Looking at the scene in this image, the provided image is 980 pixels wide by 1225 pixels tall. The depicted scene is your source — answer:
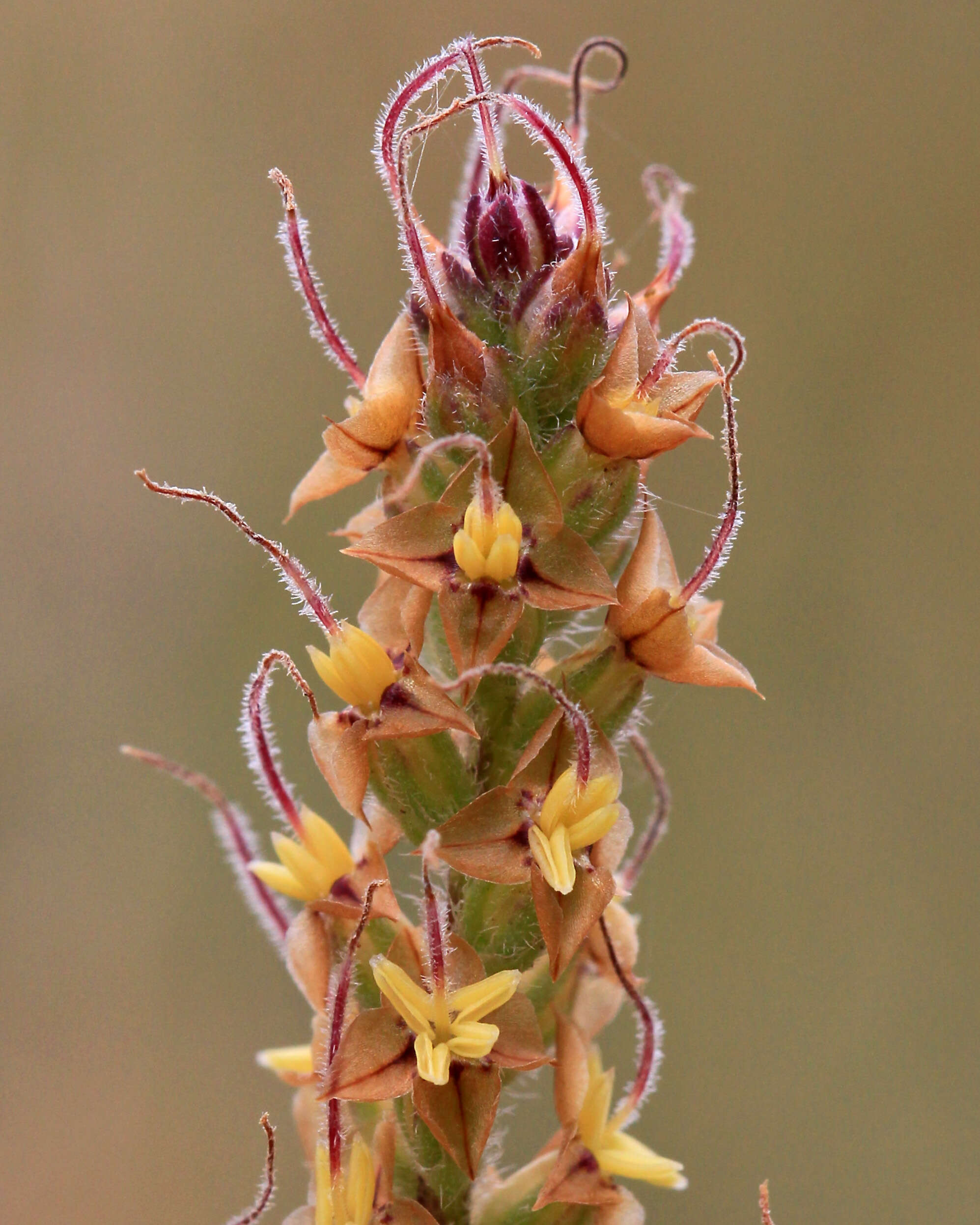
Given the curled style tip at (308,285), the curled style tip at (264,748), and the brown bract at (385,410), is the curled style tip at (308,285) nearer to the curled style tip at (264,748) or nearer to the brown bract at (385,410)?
the brown bract at (385,410)

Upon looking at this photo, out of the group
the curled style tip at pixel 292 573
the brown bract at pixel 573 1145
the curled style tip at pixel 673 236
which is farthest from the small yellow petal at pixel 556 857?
the curled style tip at pixel 673 236

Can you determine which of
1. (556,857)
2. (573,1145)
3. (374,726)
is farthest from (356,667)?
(573,1145)

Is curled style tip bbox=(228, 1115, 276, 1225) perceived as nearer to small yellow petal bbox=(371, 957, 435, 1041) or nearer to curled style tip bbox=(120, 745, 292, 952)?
small yellow petal bbox=(371, 957, 435, 1041)

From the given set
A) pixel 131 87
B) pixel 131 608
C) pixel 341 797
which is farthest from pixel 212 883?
pixel 341 797

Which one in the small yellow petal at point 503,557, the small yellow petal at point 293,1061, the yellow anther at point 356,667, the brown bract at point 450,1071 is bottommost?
the small yellow petal at point 293,1061

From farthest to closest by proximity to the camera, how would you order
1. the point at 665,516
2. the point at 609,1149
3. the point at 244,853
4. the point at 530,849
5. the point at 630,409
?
the point at 665,516 < the point at 244,853 < the point at 609,1149 < the point at 630,409 < the point at 530,849

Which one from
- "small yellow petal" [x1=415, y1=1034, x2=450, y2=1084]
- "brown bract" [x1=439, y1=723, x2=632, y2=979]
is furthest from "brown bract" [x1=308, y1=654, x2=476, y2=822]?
"small yellow petal" [x1=415, y1=1034, x2=450, y2=1084]

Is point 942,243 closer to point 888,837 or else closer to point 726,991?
point 888,837

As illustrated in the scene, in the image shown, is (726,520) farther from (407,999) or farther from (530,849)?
(407,999)
